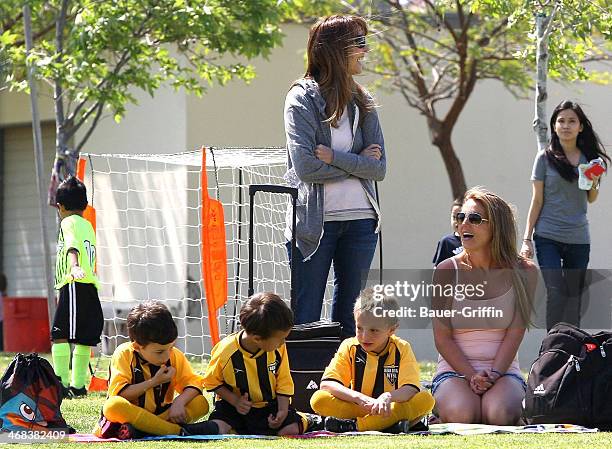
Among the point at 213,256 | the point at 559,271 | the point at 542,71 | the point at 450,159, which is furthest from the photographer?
the point at 450,159

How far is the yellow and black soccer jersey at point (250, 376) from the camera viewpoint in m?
5.88

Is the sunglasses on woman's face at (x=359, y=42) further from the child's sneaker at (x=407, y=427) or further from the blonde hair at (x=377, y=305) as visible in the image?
the child's sneaker at (x=407, y=427)

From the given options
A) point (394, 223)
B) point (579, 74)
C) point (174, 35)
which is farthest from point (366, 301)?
point (394, 223)

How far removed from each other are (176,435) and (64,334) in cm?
282

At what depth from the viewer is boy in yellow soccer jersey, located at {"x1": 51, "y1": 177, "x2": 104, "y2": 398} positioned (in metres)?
8.20

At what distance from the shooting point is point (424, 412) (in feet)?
19.4

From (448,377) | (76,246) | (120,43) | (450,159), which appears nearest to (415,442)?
(448,377)

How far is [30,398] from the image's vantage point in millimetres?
5812

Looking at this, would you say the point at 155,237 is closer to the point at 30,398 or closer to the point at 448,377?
the point at 448,377

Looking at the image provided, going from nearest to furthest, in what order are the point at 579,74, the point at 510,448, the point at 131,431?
the point at 510,448 < the point at 131,431 < the point at 579,74

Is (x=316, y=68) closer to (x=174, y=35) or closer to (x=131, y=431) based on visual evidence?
(x=131, y=431)

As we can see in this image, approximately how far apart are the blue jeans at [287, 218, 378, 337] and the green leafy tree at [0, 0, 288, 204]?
567 cm

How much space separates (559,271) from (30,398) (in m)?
3.71

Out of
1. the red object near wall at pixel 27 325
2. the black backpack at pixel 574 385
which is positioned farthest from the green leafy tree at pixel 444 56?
the black backpack at pixel 574 385
